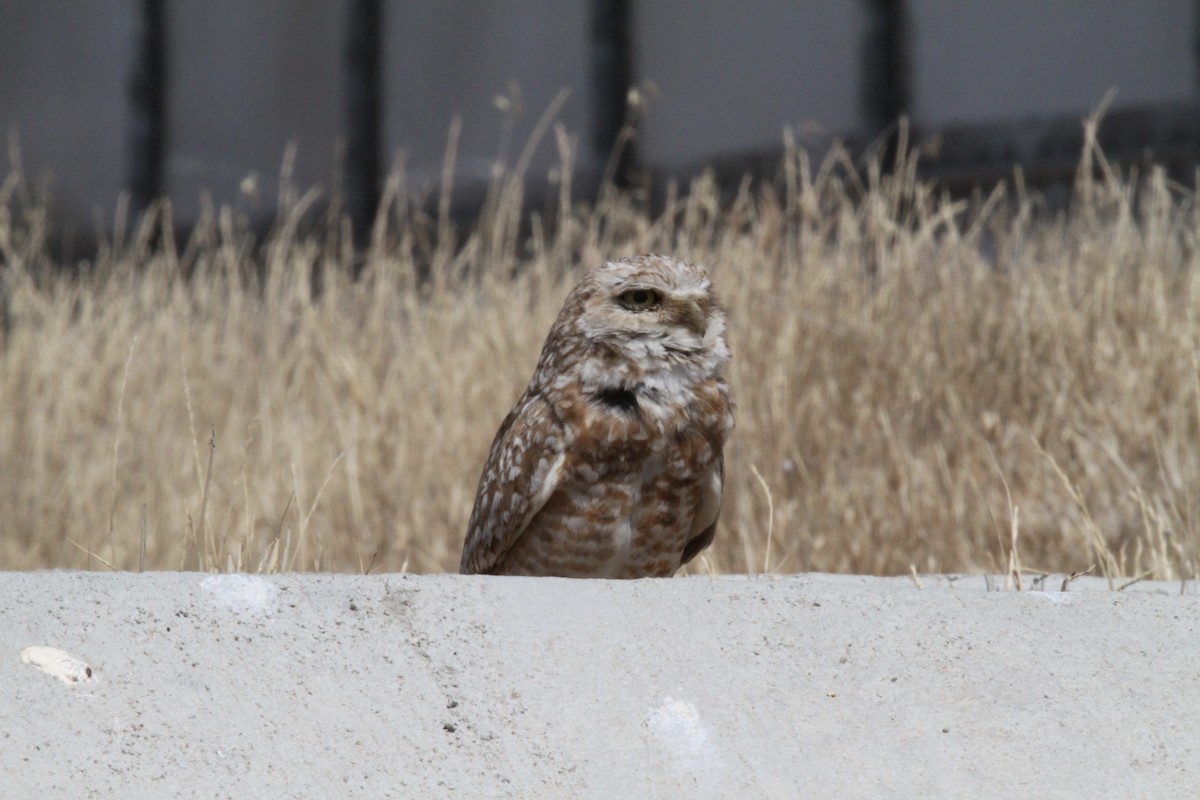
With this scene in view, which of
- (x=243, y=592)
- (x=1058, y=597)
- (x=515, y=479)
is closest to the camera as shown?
(x=243, y=592)

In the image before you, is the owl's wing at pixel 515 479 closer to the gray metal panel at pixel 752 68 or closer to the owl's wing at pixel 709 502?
the owl's wing at pixel 709 502

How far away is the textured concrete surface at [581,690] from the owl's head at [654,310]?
0.69m

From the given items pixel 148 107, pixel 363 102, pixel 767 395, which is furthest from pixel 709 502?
pixel 148 107

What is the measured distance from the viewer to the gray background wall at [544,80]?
7.20 meters

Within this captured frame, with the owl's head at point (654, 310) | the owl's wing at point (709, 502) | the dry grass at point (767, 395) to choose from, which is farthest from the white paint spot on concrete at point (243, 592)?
the dry grass at point (767, 395)

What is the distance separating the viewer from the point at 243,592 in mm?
2443

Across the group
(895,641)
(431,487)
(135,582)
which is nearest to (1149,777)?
(895,641)

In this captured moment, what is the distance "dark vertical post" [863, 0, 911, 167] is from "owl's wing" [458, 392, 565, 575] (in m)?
4.59

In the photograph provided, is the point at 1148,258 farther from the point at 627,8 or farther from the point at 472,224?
the point at 472,224

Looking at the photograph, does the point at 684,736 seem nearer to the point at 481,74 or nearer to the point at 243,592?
the point at 243,592

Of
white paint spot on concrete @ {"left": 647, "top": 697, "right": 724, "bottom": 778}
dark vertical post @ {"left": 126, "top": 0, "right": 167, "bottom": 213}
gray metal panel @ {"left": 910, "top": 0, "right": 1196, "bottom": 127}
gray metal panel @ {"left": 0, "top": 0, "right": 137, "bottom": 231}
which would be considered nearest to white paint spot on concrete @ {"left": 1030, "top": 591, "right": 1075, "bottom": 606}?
white paint spot on concrete @ {"left": 647, "top": 697, "right": 724, "bottom": 778}

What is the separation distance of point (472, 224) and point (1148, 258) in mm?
3957

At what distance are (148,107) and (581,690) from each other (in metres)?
6.69

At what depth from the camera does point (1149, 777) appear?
7.31 ft
